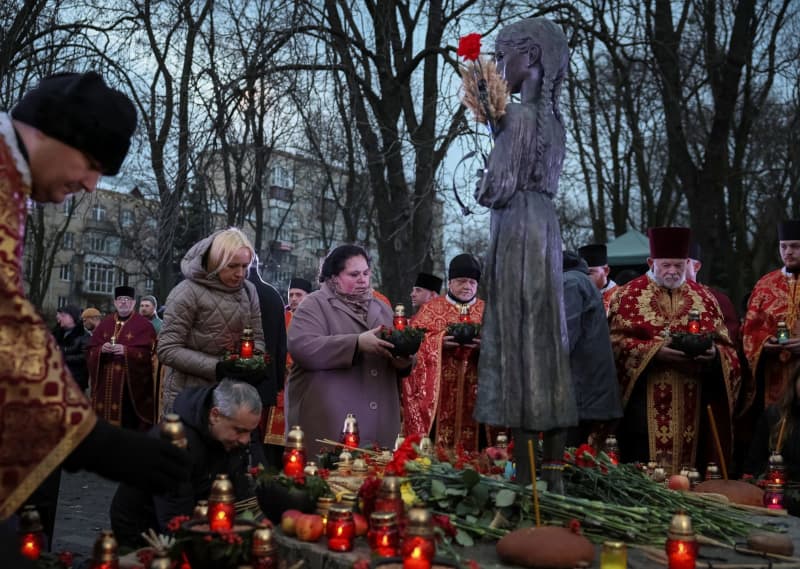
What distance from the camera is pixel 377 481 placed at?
467cm

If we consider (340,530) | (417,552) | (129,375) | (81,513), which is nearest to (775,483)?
(340,530)

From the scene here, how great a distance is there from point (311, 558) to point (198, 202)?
28.4ft

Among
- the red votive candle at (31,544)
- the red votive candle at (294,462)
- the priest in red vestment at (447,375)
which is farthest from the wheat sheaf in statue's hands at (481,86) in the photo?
the priest in red vestment at (447,375)

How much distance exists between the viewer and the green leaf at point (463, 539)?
180 inches

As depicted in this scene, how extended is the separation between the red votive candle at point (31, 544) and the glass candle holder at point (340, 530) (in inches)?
47.2

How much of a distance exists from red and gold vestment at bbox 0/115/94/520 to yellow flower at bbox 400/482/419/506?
2097 millimetres

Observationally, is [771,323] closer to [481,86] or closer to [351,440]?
[351,440]

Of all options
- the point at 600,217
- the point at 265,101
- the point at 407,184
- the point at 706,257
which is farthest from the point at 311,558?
the point at 600,217

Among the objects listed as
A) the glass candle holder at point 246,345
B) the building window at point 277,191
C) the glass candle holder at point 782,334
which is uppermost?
the building window at point 277,191

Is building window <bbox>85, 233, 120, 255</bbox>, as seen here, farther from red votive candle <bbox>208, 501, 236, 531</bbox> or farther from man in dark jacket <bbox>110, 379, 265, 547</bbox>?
red votive candle <bbox>208, 501, 236, 531</bbox>

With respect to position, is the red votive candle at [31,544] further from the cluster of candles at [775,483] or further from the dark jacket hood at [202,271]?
the cluster of candles at [775,483]

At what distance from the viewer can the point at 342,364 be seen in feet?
22.6

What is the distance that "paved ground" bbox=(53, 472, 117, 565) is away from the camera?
737cm

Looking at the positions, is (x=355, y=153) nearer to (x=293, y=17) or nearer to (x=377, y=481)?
(x=293, y=17)
